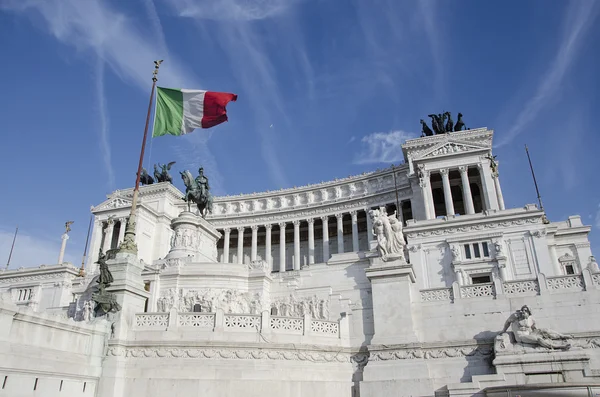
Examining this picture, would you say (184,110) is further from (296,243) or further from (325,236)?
(325,236)

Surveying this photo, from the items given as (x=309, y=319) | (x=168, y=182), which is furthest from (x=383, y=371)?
(x=168, y=182)

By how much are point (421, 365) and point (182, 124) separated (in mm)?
18673

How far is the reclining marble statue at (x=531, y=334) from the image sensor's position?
18.2 meters

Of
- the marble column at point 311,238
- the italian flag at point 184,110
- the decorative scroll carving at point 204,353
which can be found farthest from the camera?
the marble column at point 311,238

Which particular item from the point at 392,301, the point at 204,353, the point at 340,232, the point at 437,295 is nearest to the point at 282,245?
the point at 340,232

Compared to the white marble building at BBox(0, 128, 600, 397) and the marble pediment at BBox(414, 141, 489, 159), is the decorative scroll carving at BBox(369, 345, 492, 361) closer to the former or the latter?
the white marble building at BBox(0, 128, 600, 397)

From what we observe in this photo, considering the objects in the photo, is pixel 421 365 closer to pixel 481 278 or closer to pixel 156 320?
pixel 156 320

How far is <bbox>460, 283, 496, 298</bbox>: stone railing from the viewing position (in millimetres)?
21031

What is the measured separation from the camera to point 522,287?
68.0 ft

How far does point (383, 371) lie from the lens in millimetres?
19875

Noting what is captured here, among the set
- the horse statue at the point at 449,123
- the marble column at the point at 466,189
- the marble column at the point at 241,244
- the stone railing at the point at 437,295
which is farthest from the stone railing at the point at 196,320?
the marble column at the point at 241,244

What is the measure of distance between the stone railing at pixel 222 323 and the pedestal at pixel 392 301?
10.7 feet

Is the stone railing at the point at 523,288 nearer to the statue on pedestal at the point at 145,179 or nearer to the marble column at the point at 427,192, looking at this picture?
the marble column at the point at 427,192

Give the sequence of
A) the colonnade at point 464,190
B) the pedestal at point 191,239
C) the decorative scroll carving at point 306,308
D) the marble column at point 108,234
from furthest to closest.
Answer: the marble column at point 108,234
the colonnade at point 464,190
the pedestal at point 191,239
the decorative scroll carving at point 306,308
